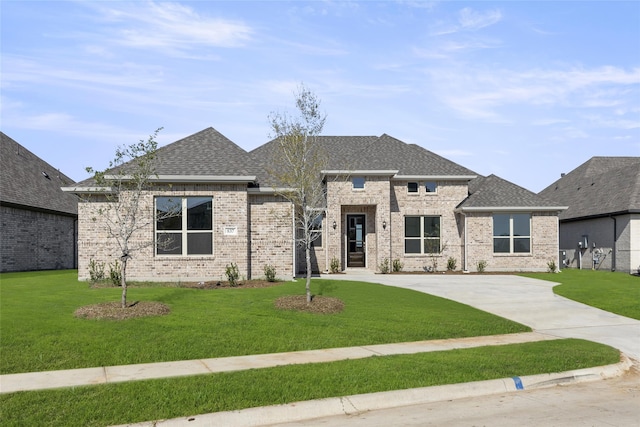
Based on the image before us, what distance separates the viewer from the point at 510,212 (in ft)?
89.8

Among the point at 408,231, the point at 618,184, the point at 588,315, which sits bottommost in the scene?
the point at 588,315

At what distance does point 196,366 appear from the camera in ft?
27.5

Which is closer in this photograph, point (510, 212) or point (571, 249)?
point (510, 212)

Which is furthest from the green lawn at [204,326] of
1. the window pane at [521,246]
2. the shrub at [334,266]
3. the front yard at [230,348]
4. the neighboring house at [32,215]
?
the window pane at [521,246]

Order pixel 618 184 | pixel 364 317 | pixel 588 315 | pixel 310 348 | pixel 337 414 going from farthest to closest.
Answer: pixel 618 184, pixel 588 315, pixel 364 317, pixel 310 348, pixel 337 414

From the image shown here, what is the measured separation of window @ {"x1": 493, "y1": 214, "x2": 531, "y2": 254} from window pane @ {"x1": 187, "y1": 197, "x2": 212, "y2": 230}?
52.0ft

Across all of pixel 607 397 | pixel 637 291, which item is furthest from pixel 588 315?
pixel 607 397

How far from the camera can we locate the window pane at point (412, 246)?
27.6m

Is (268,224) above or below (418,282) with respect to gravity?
above

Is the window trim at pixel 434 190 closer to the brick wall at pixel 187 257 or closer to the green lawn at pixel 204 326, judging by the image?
the brick wall at pixel 187 257

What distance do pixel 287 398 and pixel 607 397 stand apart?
471 cm

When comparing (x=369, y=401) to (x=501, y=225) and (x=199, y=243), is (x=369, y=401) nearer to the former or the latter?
(x=199, y=243)

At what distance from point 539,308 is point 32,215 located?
24.9 m

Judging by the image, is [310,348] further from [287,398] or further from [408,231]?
[408,231]
